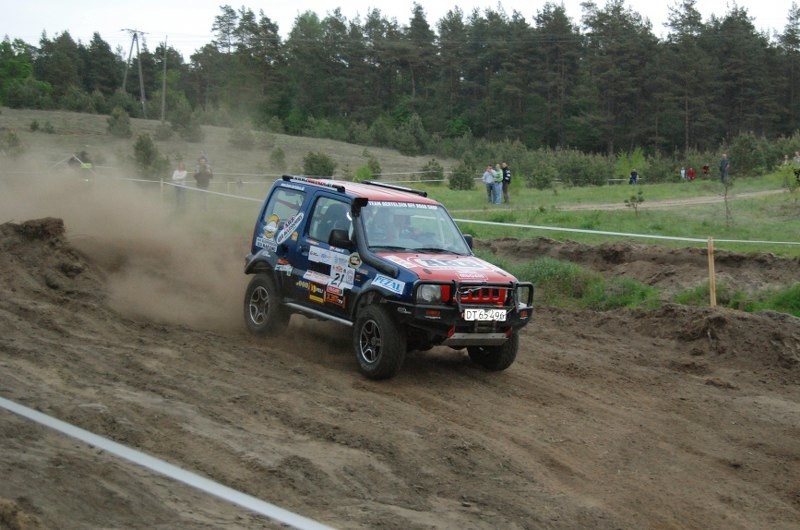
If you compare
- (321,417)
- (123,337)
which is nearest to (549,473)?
(321,417)

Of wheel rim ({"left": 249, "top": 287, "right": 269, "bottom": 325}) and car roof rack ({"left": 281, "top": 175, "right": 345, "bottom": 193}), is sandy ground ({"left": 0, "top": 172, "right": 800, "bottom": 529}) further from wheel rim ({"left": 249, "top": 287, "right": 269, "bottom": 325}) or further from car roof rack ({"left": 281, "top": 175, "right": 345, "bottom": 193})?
car roof rack ({"left": 281, "top": 175, "right": 345, "bottom": 193})

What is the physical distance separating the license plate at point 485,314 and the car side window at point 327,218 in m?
1.97

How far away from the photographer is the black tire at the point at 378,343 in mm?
9680

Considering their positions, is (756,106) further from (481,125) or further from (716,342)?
(716,342)

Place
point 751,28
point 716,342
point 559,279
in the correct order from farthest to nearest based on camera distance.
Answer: point 751,28 < point 559,279 < point 716,342

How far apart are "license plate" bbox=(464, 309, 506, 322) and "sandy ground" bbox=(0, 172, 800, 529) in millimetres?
816

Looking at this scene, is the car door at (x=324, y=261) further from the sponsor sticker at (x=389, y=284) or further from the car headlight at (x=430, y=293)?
the car headlight at (x=430, y=293)

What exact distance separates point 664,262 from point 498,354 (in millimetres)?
7560

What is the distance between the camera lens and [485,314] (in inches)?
389

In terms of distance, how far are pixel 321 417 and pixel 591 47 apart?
313 ft

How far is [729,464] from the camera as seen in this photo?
8.55m

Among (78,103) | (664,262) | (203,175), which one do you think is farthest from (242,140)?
(664,262)

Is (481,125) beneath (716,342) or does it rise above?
above

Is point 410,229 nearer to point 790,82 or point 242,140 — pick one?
point 242,140
